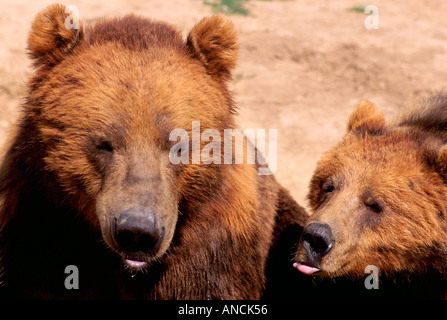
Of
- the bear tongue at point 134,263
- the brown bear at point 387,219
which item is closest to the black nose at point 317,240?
the brown bear at point 387,219

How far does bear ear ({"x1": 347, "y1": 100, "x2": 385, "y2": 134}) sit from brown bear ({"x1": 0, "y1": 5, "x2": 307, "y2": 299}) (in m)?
0.96

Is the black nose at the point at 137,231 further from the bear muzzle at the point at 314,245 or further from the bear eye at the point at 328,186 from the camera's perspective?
the bear eye at the point at 328,186

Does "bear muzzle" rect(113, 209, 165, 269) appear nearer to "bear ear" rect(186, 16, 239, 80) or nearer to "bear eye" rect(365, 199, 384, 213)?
"bear ear" rect(186, 16, 239, 80)

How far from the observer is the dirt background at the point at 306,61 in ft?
25.9

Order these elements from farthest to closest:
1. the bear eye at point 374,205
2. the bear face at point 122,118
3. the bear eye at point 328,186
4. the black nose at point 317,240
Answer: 1. the bear eye at point 328,186
2. the bear eye at point 374,205
3. the black nose at point 317,240
4. the bear face at point 122,118

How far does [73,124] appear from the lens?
3406 mm

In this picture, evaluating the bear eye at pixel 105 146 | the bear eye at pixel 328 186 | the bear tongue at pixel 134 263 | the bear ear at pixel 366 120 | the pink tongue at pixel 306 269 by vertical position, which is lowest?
the pink tongue at pixel 306 269

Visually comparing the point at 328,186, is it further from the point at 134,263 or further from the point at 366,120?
the point at 134,263

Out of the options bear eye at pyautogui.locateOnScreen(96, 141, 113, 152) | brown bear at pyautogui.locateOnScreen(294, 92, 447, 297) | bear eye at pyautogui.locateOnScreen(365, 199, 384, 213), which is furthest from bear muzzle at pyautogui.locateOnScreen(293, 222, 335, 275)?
bear eye at pyautogui.locateOnScreen(96, 141, 113, 152)

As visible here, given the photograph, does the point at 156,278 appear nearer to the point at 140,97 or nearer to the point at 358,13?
the point at 140,97

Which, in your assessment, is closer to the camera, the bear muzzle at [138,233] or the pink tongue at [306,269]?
the bear muzzle at [138,233]

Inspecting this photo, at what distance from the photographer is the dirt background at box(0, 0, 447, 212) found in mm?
7887

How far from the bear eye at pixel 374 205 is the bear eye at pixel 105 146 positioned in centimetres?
Result: 174

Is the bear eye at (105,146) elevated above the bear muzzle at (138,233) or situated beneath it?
elevated above
